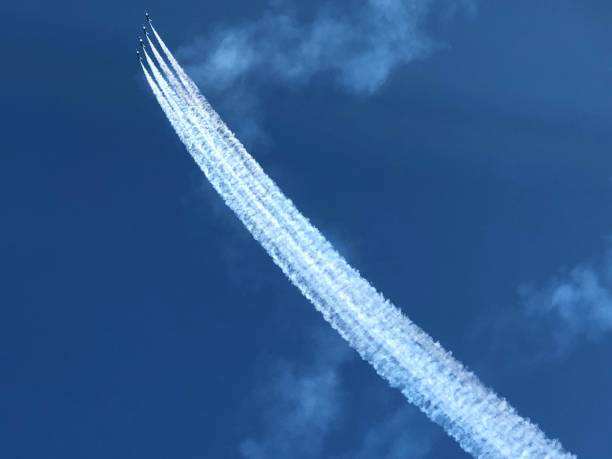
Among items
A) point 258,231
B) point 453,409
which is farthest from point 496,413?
point 258,231

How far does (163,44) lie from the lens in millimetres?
94250

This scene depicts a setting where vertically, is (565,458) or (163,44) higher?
(163,44)

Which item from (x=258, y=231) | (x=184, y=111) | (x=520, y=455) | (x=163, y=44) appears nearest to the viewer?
(x=520, y=455)

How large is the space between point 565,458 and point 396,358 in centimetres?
1274

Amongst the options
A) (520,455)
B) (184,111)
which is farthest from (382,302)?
(184,111)

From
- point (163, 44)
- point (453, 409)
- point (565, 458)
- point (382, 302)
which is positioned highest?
point (163, 44)

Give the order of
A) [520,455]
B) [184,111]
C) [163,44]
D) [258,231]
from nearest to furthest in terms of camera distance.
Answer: [520,455], [258,231], [184,111], [163,44]

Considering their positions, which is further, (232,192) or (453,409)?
(232,192)

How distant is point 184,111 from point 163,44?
30.3 ft

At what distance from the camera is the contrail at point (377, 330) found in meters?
76.4

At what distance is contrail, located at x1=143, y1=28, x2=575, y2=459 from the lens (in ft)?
251

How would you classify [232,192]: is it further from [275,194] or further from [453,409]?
[453,409]

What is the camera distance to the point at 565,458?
254 ft

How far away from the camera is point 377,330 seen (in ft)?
253
